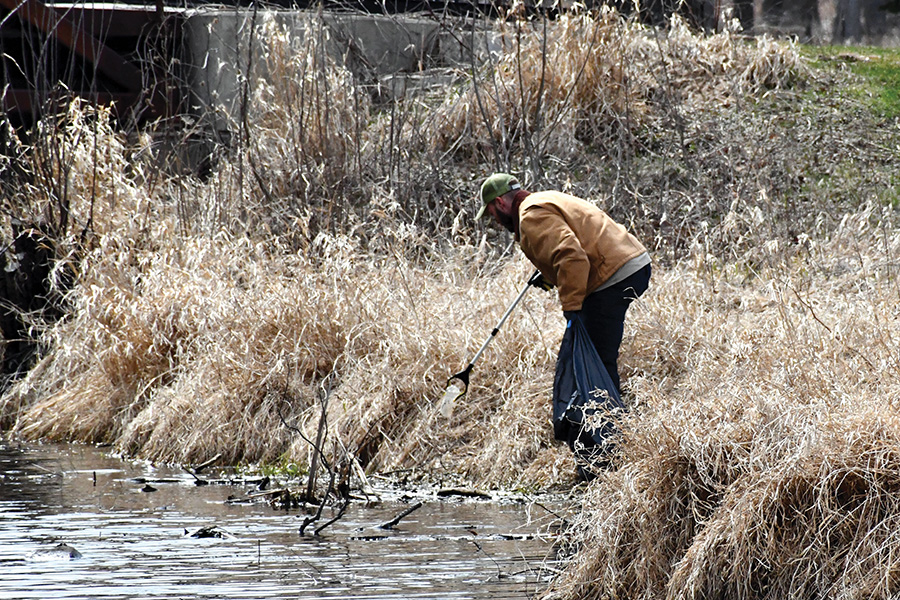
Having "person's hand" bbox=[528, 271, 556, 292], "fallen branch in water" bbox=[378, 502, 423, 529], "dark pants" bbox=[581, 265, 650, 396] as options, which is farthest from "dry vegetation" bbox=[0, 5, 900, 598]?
"person's hand" bbox=[528, 271, 556, 292]

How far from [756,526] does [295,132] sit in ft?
29.1

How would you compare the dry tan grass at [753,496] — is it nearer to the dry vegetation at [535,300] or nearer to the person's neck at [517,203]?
the dry vegetation at [535,300]

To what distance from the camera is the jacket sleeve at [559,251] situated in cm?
686

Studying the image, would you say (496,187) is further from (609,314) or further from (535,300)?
(535,300)

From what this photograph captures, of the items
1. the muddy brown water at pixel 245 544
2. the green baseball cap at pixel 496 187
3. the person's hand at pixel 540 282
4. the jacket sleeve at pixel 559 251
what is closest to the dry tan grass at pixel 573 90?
the person's hand at pixel 540 282

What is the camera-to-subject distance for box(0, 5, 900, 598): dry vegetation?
4.94 meters

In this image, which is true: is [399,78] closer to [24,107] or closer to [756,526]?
[24,107]

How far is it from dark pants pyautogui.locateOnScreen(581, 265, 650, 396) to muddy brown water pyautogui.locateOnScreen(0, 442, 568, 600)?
934 millimetres

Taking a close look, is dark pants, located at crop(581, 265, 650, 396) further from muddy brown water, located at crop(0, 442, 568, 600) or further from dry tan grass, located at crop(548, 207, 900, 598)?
dry tan grass, located at crop(548, 207, 900, 598)

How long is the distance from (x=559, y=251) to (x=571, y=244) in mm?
77

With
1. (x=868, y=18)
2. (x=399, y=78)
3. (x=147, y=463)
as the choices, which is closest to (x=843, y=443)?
(x=147, y=463)

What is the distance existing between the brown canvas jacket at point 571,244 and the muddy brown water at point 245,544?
127 cm

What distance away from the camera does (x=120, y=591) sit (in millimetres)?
5484

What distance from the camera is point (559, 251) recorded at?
22.6 feet
